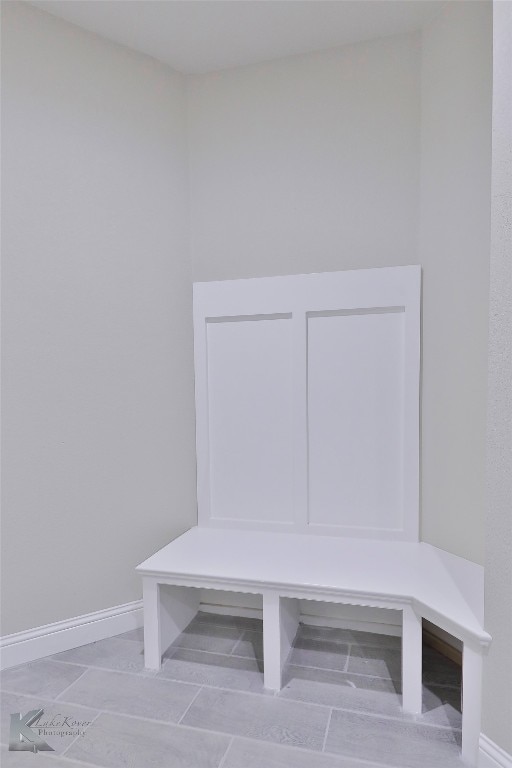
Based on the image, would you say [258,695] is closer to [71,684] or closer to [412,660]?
[412,660]

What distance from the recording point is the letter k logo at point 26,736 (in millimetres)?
1481

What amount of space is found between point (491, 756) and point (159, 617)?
113 cm

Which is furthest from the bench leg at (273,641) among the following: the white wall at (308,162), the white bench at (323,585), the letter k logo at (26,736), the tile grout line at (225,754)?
the white wall at (308,162)

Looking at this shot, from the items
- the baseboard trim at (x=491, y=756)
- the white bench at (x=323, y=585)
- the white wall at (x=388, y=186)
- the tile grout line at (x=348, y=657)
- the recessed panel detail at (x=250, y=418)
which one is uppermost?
the white wall at (x=388, y=186)

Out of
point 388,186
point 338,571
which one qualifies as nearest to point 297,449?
point 338,571

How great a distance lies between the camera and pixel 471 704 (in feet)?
4.64

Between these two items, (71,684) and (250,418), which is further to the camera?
(250,418)

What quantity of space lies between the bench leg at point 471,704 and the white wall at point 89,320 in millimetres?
1288

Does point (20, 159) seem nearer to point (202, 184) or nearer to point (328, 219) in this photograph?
point (202, 184)

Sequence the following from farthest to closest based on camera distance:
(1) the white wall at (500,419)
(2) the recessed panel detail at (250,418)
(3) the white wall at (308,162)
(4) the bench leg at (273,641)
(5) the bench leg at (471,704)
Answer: (2) the recessed panel detail at (250,418) → (3) the white wall at (308,162) → (4) the bench leg at (273,641) → (5) the bench leg at (471,704) → (1) the white wall at (500,419)

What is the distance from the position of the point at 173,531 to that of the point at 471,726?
52.6 inches

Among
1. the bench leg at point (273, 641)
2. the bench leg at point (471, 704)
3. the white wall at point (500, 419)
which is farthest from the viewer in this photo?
the bench leg at point (273, 641)

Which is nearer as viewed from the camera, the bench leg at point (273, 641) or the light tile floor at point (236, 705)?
the light tile floor at point (236, 705)

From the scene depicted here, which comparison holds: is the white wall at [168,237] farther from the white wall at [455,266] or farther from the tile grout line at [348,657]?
the tile grout line at [348,657]
